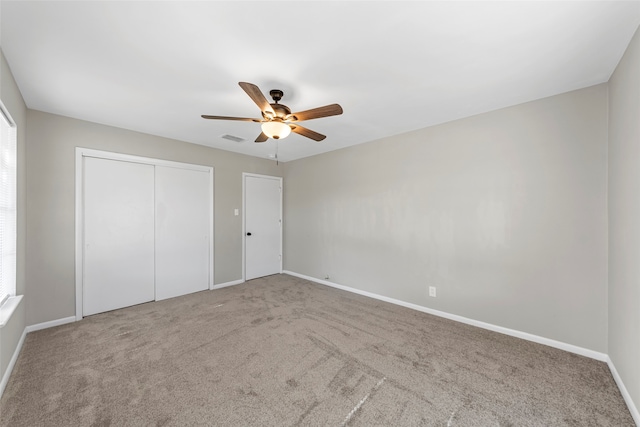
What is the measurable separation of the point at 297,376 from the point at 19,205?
3051mm

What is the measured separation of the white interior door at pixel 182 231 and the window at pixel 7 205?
1.49 meters

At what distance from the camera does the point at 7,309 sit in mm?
1948

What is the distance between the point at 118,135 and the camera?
3.32m

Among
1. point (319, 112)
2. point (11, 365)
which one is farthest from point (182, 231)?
point (319, 112)

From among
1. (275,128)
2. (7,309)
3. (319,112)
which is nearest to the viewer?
(7,309)

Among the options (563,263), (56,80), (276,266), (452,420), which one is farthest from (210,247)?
(563,263)

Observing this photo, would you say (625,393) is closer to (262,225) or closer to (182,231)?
(262,225)

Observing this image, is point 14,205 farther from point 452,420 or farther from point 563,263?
point 563,263

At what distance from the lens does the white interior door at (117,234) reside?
10.3 ft

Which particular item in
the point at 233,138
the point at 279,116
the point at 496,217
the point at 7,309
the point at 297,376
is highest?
the point at 233,138

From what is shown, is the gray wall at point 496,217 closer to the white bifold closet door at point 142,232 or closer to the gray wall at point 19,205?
the white bifold closet door at point 142,232

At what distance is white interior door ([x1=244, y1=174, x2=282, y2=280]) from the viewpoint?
475 cm

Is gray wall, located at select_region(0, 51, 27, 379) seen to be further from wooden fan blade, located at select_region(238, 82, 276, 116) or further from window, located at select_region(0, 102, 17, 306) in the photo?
wooden fan blade, located at select_region(238, 82, 276, 116)

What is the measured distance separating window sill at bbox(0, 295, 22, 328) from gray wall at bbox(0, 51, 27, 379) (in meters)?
0.09
